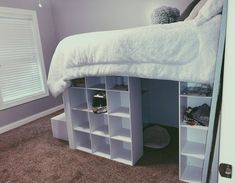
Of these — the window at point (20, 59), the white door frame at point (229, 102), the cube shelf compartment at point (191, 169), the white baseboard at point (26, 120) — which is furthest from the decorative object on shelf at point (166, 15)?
the white baseboard at point (26, 120)

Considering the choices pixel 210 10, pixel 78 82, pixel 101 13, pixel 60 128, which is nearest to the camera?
pixel 210 10

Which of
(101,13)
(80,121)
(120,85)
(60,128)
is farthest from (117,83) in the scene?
(101,13)

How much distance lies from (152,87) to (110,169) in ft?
4.33

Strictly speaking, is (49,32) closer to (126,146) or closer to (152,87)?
(152,87)

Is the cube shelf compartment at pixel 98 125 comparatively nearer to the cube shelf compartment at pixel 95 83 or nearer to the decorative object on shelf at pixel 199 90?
the cube shelf compartment at pixel 95 83

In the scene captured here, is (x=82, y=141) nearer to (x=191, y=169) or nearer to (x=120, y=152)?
(x=120, y=152)

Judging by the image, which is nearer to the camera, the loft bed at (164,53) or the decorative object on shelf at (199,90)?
the loft bed at (164,53)

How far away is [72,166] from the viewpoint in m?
2.12

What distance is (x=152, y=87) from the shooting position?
2.84m

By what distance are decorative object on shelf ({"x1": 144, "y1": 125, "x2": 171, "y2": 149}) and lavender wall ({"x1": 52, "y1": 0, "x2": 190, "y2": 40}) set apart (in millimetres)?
1510

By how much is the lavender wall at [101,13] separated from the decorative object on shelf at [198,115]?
1.46m

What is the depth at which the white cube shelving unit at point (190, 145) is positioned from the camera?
A: 1.73 meters

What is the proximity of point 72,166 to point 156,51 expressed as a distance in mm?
1500

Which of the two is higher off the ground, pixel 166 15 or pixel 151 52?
pixel 166 15
